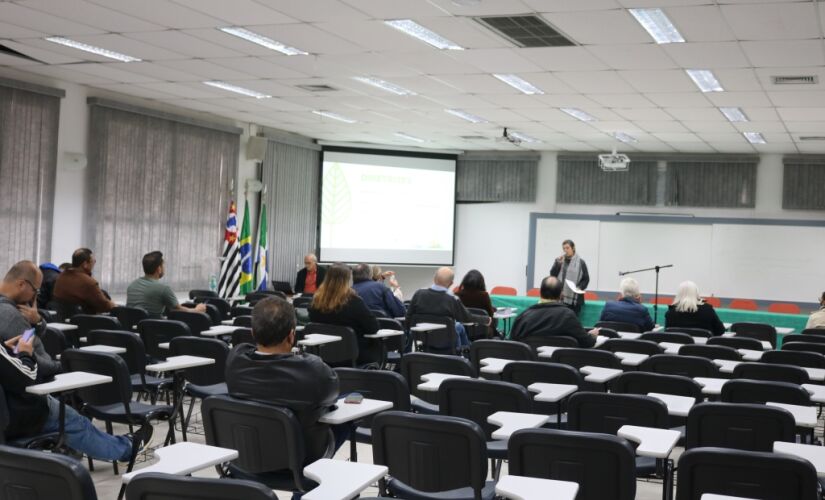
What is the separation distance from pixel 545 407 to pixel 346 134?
34.6 ft

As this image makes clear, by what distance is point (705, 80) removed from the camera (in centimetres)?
889

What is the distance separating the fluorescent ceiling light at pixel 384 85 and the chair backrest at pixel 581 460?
7098 mm

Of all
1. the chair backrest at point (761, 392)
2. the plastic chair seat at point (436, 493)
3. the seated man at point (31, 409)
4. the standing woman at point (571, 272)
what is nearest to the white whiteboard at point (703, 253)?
the standing woman at point (571, 272)

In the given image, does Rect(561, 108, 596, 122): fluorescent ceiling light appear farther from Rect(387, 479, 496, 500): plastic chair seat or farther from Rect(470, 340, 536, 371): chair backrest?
Rect(387, 479, 496, 500): plastic chair seat

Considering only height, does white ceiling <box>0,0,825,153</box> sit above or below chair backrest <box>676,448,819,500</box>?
above

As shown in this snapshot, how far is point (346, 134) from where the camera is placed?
15.0 metres

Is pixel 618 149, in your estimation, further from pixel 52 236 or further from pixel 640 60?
pixel 52 236

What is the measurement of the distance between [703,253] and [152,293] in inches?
432

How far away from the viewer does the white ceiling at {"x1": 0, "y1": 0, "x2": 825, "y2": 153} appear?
6.61 meters

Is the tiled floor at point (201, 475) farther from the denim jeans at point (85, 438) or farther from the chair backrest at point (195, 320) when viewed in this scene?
the chair backrest at point (195, 320)

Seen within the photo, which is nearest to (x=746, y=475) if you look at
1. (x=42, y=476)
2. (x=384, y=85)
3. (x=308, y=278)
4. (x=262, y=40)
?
(x=42, y=476)

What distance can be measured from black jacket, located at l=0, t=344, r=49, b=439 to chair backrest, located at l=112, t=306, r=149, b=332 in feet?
9.99

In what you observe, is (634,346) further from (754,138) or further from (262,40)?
(754,138)

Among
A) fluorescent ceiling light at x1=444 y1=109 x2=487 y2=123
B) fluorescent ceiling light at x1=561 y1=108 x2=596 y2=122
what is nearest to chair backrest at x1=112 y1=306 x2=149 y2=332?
fluorescent ceiling light at x1=444 y1=109 x2=487 y2=123
